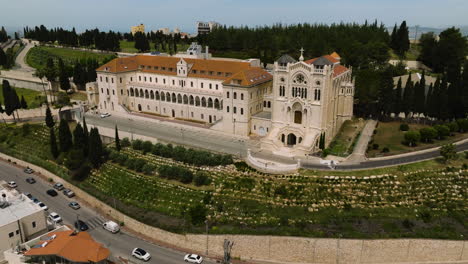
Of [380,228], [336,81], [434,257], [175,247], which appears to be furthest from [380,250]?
[336,81]

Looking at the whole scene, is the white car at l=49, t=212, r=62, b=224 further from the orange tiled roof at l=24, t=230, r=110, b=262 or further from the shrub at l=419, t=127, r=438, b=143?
the shrub at l=419, t=127, r=438, b=143

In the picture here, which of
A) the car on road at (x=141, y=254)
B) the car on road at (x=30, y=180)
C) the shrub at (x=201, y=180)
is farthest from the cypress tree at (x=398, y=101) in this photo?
the car on road at (x=30, y=180)

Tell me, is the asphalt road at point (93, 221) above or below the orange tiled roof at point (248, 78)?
below

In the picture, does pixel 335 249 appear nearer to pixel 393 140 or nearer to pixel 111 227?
pixel 393 140

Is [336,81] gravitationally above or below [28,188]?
above

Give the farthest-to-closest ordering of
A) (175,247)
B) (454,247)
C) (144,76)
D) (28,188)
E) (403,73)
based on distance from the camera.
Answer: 1. (403,73)
2. (144,76)
3. (28,188)
4. (175,247)
5. (454,247)

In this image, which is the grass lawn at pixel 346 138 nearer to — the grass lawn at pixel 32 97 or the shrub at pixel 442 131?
the shrub at pixel 442 131

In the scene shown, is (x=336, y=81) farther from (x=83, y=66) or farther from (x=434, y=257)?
(x=83, y=66)
